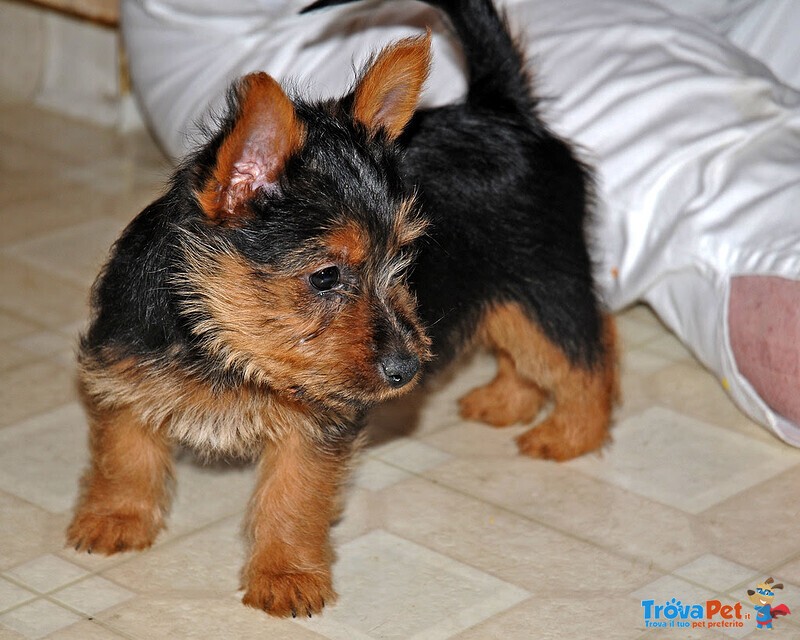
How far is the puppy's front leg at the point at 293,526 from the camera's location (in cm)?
349

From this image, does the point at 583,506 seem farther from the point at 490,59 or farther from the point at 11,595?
the point at 11,595

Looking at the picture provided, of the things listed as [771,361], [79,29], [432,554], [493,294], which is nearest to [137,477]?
[432,554]

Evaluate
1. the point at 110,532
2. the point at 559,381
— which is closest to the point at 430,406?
the point at 559,381

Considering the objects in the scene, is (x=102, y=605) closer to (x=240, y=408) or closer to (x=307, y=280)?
(x=240, y=408)

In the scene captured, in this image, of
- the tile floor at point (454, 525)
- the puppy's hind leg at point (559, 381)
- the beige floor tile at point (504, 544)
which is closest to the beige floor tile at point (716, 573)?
the tile floor at point (454, 525)

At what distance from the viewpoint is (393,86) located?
3.37m

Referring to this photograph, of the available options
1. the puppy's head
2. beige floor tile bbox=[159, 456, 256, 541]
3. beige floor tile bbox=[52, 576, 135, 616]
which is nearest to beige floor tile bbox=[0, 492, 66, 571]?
beige floor tile bbox=[52, 576, 135, 616]

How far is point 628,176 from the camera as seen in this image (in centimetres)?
515

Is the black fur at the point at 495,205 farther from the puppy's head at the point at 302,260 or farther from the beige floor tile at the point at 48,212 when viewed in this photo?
the beige floor tile at the point at 48,212

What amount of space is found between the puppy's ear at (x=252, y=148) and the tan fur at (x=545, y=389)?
1268 mm

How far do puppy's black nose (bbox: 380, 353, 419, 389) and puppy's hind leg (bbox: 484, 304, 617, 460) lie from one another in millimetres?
1041

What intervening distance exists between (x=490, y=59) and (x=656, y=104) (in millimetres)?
1371

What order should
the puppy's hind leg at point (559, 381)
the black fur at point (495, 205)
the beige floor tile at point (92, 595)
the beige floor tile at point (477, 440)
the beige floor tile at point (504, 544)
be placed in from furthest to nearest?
1. the beige floor tile at point (477, 440)
2. the puppy's hind leg at point (559, 381)
3. the black fur at point (495, 205)
4. the beige floor tile at point (504, 544)
5. the beige floor tile at point (92, 595)

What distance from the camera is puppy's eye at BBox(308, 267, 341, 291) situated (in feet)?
10.3
